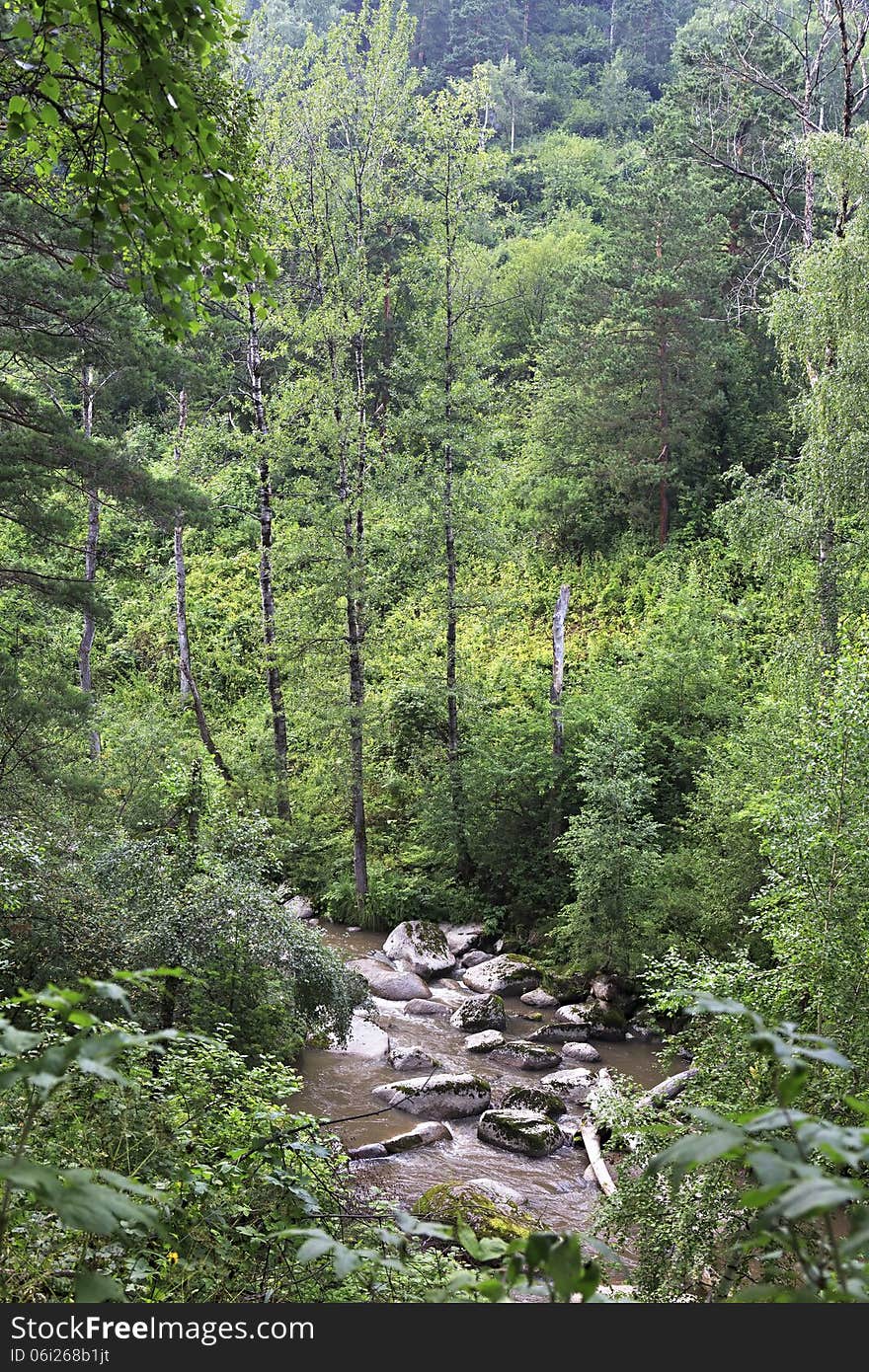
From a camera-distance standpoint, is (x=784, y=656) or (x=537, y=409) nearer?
(x=784, y=656)

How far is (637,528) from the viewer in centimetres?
2105

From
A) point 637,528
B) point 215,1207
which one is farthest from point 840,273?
point 637,528

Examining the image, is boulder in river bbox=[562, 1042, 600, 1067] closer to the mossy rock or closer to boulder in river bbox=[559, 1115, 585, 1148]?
boulder in river bbox=[559, 1115, 585, 1148]

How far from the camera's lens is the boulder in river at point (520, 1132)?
27.3 feet

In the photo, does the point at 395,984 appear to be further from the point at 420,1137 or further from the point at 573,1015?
the point at 420,1137

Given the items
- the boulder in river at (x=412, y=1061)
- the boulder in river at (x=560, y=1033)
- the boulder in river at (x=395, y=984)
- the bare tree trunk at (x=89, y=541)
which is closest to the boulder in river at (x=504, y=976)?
the boulder in river at (x=395, y=984)

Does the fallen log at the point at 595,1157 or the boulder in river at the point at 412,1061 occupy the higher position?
the fallen log at the point at 595,1157

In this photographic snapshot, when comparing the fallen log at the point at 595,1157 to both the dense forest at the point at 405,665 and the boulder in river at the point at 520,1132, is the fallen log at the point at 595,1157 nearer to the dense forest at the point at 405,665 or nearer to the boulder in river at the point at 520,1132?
the dense forest at the point at 405,665

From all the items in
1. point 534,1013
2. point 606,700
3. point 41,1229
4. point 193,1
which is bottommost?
point 534,1013

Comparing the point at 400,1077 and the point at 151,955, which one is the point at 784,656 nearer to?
the point at 400,1077

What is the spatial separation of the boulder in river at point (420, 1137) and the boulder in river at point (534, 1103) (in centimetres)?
67

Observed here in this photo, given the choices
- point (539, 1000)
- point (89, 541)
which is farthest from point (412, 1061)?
point (89, 541)

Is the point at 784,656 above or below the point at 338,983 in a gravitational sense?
above

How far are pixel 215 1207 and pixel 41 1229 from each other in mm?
698
